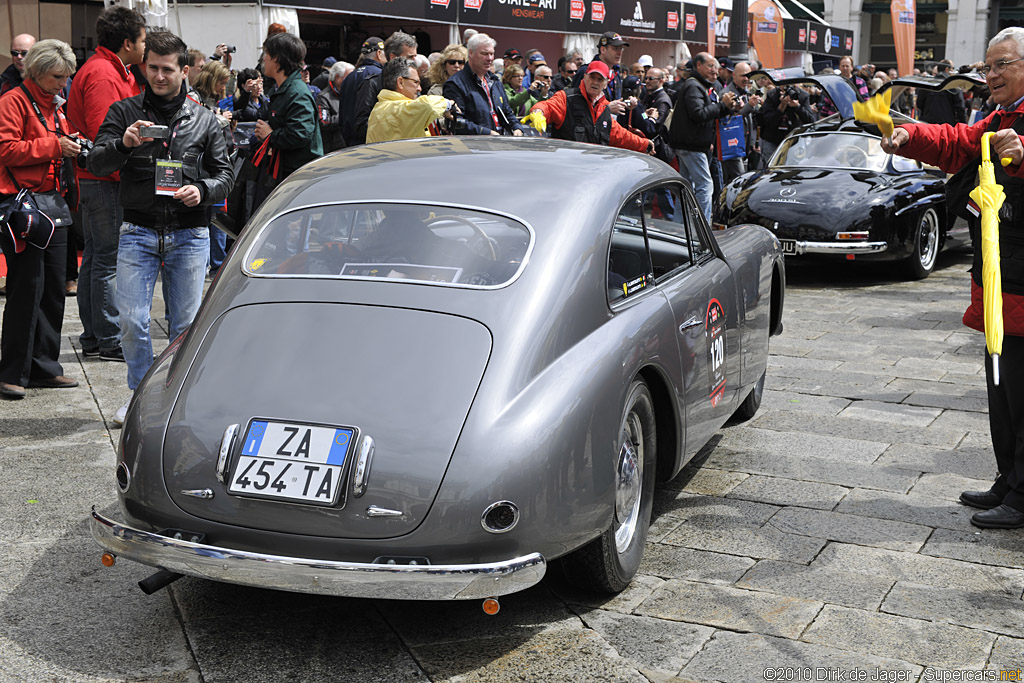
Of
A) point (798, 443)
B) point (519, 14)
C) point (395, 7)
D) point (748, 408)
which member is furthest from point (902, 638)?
point (519, 14)

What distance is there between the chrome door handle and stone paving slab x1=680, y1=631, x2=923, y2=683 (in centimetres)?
134

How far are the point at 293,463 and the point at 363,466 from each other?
0.22 metres

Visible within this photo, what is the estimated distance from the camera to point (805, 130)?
12.2m

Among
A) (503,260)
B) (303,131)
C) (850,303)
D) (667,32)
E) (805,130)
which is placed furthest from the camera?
(667,32)

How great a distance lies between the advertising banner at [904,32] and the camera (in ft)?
90.4

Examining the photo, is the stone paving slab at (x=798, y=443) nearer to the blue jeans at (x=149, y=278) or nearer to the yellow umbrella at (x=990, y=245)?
the yellow umbrella at (x=990, y=245)

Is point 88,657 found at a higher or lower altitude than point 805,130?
lower

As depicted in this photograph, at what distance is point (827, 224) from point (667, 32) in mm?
19643

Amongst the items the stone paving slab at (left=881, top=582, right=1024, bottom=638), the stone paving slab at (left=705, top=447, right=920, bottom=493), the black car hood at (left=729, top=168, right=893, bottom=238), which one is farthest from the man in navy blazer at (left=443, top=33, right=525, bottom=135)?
the stone paving slab at (left=881, top=582, right=1024, bottom=638)

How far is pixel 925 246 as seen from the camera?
36.6ft

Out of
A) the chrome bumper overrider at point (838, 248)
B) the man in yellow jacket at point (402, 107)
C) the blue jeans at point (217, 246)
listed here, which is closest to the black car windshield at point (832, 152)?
the chrome bumper overrider at point (838, 248)

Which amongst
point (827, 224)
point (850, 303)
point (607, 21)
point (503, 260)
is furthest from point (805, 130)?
point (607, 21)

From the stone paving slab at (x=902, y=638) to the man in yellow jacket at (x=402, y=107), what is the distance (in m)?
4.87

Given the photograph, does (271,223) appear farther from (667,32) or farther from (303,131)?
(667,32)
